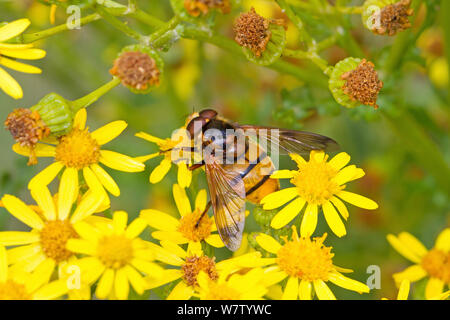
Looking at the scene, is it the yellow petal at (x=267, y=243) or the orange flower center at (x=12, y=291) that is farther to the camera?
the yellow petal at (x=267, y=243)

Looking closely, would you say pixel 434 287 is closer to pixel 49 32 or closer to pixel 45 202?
pixel 45 202

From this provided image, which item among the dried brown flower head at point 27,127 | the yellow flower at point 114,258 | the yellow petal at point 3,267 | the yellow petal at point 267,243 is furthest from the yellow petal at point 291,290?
the dried brown flower head at point 27,127

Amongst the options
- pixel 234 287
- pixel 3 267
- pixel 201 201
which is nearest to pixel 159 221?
pixel 201 201

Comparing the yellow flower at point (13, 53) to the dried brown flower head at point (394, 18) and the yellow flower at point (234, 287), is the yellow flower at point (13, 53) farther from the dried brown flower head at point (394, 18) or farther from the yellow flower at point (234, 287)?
the dried brown flower head at point (394, 18)

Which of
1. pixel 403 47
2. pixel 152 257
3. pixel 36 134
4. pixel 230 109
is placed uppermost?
pixel 230 109
